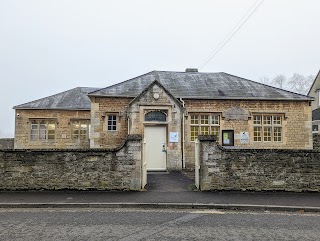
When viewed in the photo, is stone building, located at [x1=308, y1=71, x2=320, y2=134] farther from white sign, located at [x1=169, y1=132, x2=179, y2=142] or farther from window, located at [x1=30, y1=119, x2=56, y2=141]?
window, located at [x1=30, y1=119, x2=56, y2=141]

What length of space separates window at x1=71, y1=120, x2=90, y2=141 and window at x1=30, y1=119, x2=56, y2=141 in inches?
62.6

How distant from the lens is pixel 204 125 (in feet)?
57.2

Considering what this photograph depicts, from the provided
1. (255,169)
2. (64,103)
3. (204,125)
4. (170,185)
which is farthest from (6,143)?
(255,169)

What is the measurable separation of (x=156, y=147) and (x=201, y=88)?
17.5 feet

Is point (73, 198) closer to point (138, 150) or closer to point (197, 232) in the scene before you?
point (138, 150)

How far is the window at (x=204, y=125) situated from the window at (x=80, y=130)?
1027 centimetres

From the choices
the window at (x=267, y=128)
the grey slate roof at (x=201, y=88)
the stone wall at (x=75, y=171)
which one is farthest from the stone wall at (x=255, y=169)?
the window at (x=267, y=128)

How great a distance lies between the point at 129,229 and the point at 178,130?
10.7m

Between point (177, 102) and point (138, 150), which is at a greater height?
point (177, 102)

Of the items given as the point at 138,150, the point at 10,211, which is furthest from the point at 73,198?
the point at 138,150

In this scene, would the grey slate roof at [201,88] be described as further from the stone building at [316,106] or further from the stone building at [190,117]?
the stone building at [316,106]

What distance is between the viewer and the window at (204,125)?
17297 millimetres

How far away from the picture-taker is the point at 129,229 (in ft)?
19.4

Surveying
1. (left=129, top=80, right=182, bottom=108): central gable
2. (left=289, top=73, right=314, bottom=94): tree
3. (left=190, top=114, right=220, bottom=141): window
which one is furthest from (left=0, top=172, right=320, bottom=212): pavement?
(left=289, top=73, right=314, bottom=94): tree
